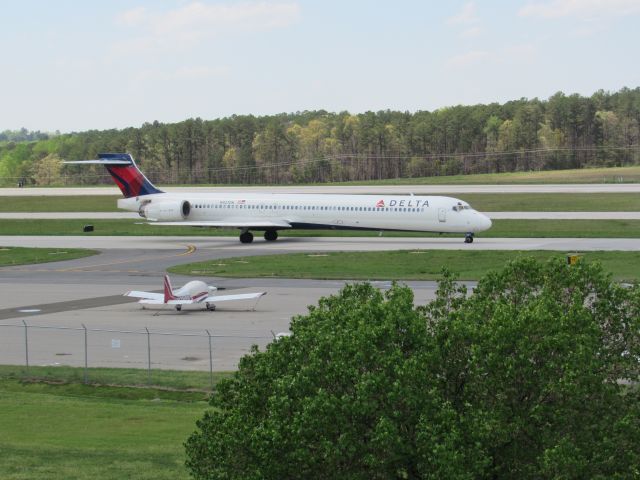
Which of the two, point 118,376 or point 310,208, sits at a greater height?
point 310,208

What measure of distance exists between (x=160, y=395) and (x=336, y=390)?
1500 centimetres

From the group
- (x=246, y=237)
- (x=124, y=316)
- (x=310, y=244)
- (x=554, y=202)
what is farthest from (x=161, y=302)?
(x=554, y=202)

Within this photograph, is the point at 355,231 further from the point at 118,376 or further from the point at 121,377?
the point at 121,377

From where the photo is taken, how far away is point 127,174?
74688 mm

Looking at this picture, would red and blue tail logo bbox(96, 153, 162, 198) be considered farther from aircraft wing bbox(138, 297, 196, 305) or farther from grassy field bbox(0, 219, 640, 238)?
aircraft wing bbox(138, 297, 196, 305)

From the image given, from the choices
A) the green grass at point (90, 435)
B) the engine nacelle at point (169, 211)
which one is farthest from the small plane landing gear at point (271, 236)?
the green grass at point (90, 435)

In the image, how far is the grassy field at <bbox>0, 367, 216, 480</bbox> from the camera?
21.2 metres

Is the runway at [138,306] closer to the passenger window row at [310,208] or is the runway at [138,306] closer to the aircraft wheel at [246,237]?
the aircraft wheel at [246,237]

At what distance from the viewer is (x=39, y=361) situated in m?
32.8

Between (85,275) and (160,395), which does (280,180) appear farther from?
(160,395)

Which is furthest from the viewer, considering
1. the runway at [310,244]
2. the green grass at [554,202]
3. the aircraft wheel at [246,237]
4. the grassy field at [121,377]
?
the green grass at [554,202]

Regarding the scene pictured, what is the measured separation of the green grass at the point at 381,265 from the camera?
50281 mm

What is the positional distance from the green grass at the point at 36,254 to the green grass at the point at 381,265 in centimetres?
967

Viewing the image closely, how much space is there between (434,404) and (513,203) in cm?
9016
